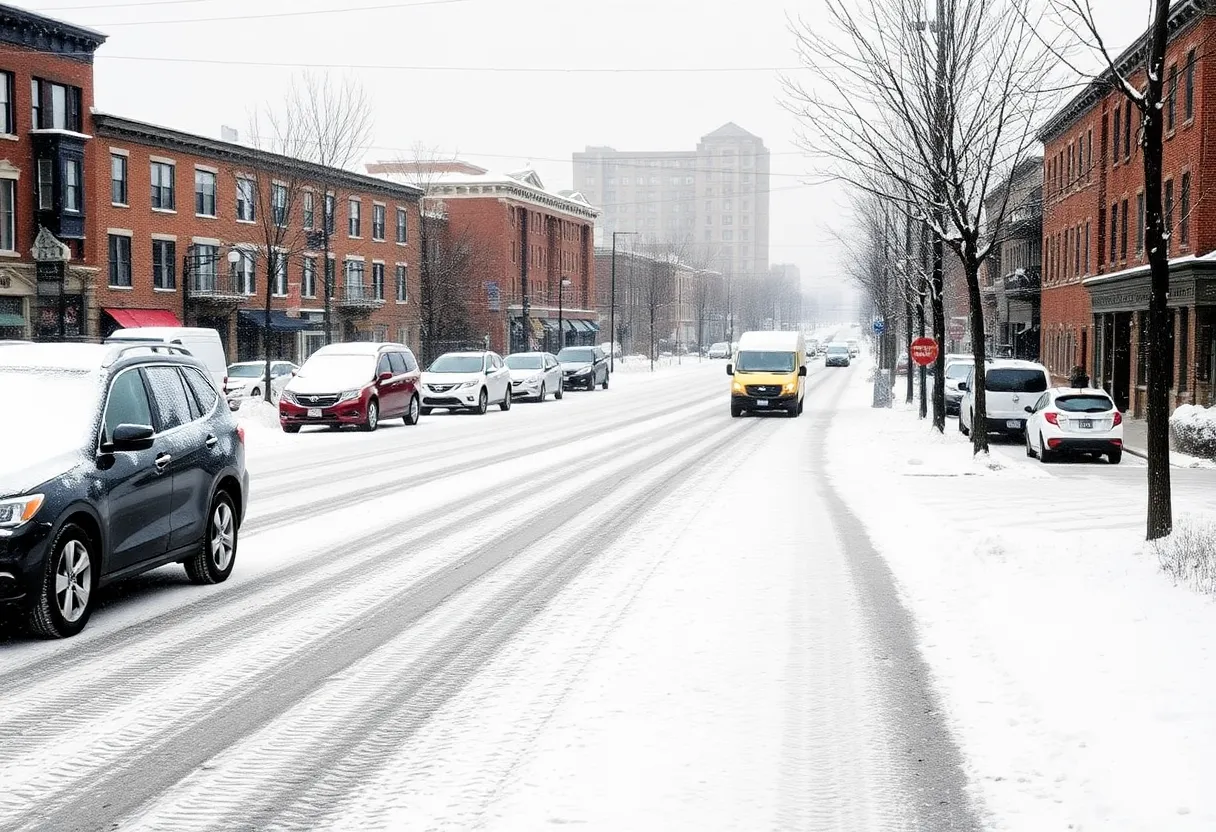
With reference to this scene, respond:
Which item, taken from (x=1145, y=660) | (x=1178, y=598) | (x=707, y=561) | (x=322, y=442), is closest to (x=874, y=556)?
(x=707, y=561)

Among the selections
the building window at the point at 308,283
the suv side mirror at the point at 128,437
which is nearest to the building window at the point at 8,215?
the building window at the point at 308,283

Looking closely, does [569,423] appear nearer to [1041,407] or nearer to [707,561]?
[1041,407]

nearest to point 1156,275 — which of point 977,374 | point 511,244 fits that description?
point 977,374

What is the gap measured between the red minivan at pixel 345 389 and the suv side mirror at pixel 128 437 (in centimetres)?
1994

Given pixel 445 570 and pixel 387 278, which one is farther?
pixel 387 278

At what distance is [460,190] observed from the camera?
3391 inches

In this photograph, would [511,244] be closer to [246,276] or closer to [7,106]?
[246,276]

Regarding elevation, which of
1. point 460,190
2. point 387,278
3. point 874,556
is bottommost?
point 874,556

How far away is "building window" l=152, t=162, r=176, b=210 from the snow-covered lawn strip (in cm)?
4062

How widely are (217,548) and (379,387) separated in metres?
19.4

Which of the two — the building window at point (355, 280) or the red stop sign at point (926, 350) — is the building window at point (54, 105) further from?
the red stop sign at point (926, 350)

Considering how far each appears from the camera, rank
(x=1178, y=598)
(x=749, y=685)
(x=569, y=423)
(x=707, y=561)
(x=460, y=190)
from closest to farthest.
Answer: (x=749, y=685), (x=1178, y=598), (x=707, y=561), (x=569, y=423), (x=460, y=190)

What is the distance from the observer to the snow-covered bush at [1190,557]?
917 cm

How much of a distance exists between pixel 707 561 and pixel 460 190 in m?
77.6
